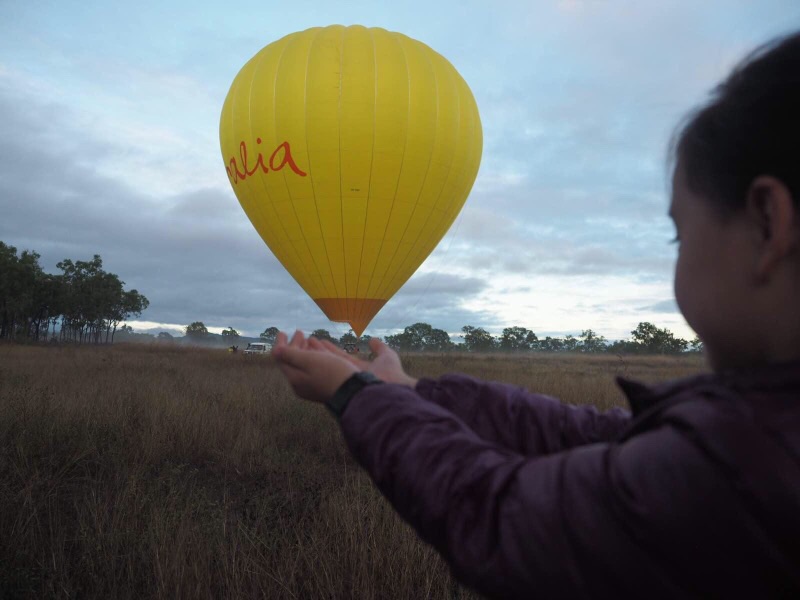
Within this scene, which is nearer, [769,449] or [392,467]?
[769,449]

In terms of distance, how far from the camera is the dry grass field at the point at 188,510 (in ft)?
9.64

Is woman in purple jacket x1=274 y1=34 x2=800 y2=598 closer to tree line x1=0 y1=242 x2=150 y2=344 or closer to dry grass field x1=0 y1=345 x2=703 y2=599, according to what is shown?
dry grass field x1=0 y1=345 x2=703 y2=599

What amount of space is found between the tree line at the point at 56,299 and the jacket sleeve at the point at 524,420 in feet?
165

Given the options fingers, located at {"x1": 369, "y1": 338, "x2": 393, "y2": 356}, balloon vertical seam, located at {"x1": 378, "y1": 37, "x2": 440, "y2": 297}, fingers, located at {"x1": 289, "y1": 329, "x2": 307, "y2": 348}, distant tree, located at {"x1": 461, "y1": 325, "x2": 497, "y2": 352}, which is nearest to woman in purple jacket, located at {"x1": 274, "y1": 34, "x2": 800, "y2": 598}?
fingers, located at {"x1": 289, "y1": 329, "x2": 307, "y2": 348}

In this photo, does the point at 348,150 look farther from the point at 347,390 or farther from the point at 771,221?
the point at 771,221

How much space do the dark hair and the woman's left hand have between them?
2.28 feet

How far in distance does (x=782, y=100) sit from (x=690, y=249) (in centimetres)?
25

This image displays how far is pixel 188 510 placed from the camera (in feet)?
12.5

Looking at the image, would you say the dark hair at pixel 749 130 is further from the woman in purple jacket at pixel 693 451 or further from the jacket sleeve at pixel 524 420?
the jacket sleeve at pixel 524 420

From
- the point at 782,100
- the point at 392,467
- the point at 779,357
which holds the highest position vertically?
the point at 782,100

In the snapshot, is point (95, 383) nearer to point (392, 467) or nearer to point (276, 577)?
point (276, 577)

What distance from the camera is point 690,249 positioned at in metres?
0.90

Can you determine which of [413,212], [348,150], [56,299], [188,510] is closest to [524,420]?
[188,510]

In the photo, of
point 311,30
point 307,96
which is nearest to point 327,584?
point 307,96
